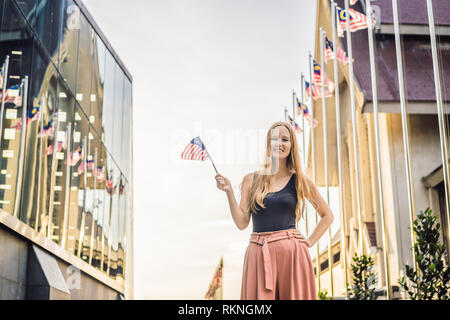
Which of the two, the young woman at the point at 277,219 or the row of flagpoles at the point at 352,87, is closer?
the young woman at the point at 277,219

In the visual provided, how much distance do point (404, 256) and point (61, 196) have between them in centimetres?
846

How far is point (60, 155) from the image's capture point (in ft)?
47.4

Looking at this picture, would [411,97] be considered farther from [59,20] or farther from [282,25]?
[59,20]

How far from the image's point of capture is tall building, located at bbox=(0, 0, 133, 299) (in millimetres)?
10766

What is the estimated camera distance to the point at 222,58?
13.4 meters

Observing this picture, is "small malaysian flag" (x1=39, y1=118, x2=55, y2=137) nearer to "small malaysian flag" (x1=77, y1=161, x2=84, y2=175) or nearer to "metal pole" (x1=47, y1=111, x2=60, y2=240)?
"metal pole" (x1=47, y1=111, x2=60, y2=240)

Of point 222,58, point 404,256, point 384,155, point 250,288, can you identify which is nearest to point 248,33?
point 222,58

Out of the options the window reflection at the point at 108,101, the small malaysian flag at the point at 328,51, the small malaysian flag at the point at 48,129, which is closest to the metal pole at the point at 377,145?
the small malaysian flag at the point at 328,51

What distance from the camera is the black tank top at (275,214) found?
335 centimetres

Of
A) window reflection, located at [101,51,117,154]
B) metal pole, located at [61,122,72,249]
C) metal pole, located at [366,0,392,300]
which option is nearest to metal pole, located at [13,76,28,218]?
metal pole, located at [61,122,72,249]

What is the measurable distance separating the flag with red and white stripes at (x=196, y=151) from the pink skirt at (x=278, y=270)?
3.61ft

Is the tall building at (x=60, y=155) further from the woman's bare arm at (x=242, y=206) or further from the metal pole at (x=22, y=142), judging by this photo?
the woman's bare arm at (x=242, y=206)

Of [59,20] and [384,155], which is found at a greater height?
[59,20]
